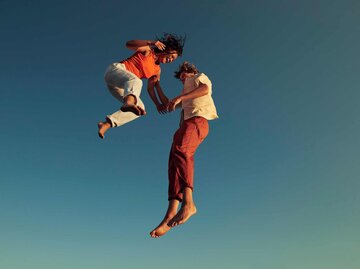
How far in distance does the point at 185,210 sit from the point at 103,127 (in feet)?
6.62

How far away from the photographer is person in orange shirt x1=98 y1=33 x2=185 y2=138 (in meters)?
5.82

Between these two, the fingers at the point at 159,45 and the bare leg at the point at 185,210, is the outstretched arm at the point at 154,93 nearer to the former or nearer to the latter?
the fingers at the point at 159,45

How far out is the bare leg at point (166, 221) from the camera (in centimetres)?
544

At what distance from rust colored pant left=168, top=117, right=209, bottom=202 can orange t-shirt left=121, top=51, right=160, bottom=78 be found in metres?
1.29

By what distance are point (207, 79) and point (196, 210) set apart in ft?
7.09

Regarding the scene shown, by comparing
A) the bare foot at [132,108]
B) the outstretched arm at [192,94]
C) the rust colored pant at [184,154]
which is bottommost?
the rust colored pant at [184,154]

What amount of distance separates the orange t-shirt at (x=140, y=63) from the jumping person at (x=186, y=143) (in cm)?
74

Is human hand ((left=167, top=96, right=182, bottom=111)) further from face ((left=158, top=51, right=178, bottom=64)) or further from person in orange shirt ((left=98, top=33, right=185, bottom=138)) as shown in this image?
face ((left=158, top=51, right=178, bottom=64))

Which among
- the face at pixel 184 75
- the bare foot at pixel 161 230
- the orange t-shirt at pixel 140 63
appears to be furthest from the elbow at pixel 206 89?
the bare foot at pixel 161 230

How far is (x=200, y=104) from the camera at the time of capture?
6.05 metres

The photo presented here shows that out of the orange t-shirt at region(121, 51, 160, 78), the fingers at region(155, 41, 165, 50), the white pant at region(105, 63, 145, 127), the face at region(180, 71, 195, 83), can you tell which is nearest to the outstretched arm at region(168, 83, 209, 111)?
the white pant at region(105, 63, 145, 127)

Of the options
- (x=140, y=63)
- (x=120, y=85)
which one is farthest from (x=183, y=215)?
(x=140, y=63)

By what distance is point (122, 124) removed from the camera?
636cm

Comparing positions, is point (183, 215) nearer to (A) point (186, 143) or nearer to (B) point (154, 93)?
(A) point (186, 143)
